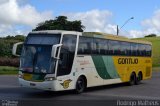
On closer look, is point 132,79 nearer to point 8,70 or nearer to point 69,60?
point 69,60

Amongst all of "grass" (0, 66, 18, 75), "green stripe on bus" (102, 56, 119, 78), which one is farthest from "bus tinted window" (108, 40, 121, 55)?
"grass" (0, 66, 18, 75)

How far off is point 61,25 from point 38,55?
7899 centimetres

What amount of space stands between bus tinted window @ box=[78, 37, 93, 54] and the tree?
71633mm

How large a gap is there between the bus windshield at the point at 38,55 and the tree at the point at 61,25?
Result: 240 ft

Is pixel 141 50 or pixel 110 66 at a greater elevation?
pixel 141 50

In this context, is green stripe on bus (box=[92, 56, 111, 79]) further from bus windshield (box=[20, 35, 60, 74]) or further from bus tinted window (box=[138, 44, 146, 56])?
bus tinted window (box=[138, 44, 146, 56])

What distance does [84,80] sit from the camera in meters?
21.7

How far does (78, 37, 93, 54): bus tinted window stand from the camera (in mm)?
21172

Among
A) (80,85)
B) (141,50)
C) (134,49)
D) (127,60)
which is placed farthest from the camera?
(141,50)

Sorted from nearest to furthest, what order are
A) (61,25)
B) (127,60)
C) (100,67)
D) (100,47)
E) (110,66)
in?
1. (100,47)
2. (100,67)
3. (110,66)
4. (127,60)
5. (61,25)

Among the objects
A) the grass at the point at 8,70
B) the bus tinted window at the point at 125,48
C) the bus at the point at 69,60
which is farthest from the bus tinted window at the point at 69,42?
the grass at the point at 8,70

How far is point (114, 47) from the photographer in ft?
81.3

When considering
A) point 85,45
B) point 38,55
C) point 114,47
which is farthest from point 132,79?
point 38,55

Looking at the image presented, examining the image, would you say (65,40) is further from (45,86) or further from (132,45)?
(132,45)
